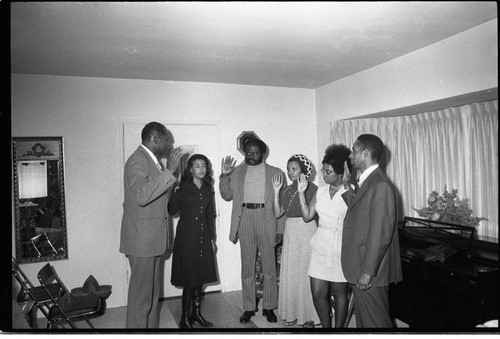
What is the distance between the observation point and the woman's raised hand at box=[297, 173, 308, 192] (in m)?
2.61

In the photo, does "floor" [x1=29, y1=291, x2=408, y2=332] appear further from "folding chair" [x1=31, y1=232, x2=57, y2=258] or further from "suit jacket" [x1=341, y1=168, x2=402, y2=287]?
"suit jacket" [x1=341, y1=168, x2=402, y2=287]

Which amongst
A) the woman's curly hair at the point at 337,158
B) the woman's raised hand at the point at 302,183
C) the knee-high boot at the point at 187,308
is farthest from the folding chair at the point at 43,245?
the woman's curly hair at the point at 337,158

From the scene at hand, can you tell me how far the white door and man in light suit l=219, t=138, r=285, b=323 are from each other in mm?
453

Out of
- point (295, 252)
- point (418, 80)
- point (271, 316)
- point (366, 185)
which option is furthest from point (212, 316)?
point (418, 80)

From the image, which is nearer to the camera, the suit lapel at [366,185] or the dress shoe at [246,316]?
the suit lapel at [366,185]

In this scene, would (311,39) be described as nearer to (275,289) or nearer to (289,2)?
(289,2)

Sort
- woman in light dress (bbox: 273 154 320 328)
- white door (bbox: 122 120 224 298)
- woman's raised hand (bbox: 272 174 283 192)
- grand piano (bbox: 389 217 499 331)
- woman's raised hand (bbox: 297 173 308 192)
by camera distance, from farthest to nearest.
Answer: white door (bbox: 122 120 224 298) < woman's raised hand (bbox: 272 174 283 192) < woman in light dress (bbox: 273 154 320 328) < woman's raised hand (bbox: 297 173 308 192) < grand piano (bbox: 389 217 499 331)

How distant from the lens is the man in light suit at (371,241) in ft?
6.37

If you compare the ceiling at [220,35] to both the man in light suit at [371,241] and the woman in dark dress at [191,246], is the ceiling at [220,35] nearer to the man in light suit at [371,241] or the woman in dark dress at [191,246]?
the man in light suit at [371,241]

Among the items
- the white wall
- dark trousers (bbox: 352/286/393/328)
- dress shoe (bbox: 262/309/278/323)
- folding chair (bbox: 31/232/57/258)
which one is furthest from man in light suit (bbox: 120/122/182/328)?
the white wall

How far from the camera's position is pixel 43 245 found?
295cm

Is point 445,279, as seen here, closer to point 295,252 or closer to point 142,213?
point 295,252

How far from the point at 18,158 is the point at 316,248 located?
7.77 ft

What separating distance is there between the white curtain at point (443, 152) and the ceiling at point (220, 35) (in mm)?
846
